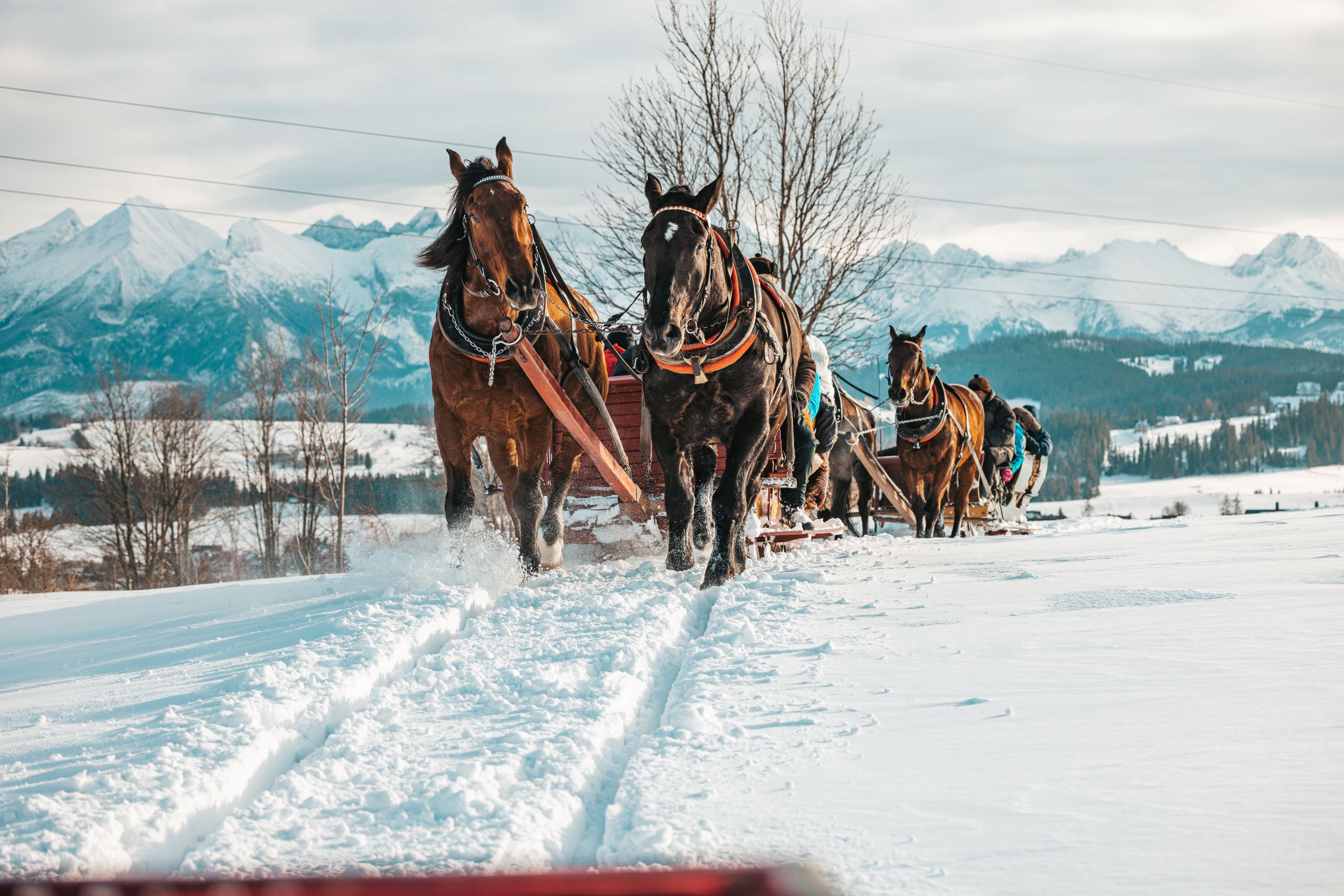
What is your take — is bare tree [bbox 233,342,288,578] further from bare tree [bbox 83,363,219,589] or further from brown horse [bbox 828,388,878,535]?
brown horse [bbox 828,388,878,535]

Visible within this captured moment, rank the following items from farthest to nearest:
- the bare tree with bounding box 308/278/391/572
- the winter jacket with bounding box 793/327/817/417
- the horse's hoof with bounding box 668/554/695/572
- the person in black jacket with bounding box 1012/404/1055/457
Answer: the bare tree with bounding box 308/278/391/572
the person in black jacket with bounding box 1012/404/1055/457
the winter jacket with bounding box 793/327/817/417
the horse's hoof with bounding box 668/554/695/572

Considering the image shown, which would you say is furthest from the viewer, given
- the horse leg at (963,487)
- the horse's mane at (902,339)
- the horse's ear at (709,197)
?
the horse leg at (963,487)

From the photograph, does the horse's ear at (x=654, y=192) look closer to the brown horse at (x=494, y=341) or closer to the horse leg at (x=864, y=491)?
the brown horse at (x=494, y=341)

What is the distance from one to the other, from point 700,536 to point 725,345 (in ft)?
5.95

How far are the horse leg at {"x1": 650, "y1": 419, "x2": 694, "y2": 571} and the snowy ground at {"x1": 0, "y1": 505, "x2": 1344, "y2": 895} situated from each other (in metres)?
1.28

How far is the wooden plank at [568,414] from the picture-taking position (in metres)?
6.39

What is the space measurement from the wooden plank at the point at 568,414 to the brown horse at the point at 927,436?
5.27 m

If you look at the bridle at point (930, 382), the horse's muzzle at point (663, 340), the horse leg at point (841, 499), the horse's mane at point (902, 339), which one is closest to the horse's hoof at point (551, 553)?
the horse's muzzle at point (663, 340)

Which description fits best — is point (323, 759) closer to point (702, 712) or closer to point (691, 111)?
point (702, 712)

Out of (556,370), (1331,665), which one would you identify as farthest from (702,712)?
(556,370)

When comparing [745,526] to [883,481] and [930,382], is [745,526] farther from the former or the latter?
[883,481]

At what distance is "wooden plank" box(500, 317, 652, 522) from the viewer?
639 cm

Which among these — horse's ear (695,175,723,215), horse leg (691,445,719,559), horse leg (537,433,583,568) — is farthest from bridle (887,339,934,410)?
horse's ear (695,175,723,215)

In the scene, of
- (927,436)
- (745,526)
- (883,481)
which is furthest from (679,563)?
(883,481)
